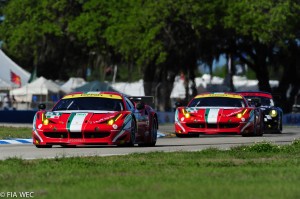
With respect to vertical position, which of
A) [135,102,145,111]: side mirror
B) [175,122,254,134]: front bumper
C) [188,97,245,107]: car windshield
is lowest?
[175,122,254,134]: front bumper

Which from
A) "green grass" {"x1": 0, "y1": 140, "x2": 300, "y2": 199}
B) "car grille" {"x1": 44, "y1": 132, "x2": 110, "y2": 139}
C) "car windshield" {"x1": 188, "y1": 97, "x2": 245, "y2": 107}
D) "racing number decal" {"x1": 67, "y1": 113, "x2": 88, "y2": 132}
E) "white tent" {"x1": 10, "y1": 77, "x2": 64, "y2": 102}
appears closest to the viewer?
"green grass" {"x1": 0, "y1": 140, "x2": 300, "y2": 199}

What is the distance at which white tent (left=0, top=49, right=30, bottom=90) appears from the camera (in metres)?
55.4

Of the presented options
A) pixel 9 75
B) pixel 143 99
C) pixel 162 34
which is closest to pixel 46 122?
pixel 143 99

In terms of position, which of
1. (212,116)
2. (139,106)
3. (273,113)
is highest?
(139,106)

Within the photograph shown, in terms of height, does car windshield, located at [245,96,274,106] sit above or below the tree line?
below

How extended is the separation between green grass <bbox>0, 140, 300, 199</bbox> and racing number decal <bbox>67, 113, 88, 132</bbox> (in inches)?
135

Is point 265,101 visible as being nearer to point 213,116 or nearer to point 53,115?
point 213,116

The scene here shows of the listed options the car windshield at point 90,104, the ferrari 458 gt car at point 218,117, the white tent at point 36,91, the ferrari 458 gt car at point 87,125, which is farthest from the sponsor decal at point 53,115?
the white tent at point 36,91

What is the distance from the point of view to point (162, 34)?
6072cm

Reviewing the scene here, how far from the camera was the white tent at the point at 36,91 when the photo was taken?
58.6m

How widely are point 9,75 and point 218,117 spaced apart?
30942 mm

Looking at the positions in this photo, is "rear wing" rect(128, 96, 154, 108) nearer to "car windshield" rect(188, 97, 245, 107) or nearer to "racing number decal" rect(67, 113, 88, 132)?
"car windshield" rect(188, 97, 245, 107)

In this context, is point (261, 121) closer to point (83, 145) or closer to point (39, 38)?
point (83, 145)

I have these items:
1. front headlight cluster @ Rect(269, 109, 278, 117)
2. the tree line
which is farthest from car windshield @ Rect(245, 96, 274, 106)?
the tree line
